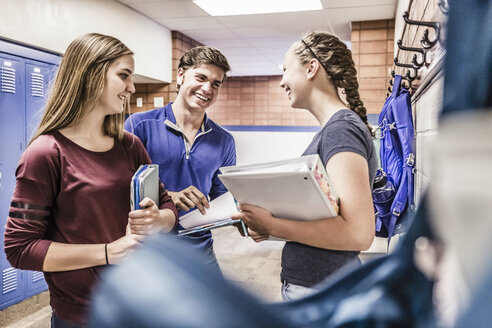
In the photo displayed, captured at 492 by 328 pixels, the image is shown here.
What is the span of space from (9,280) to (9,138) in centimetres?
128

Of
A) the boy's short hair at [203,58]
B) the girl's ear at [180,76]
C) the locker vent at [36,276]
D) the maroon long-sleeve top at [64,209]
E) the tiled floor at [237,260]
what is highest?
the boy's short hair at [203,58]

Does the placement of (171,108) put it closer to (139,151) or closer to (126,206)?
(139,151)

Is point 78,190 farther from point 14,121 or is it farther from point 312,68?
point 14,121

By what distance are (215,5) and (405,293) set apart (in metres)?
5.92

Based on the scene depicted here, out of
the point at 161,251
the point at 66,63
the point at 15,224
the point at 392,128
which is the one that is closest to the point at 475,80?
the point at 161,251

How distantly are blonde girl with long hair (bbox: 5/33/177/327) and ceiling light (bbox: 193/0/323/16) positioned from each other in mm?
4486

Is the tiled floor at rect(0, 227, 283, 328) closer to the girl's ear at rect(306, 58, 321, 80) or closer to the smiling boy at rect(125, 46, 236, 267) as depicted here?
the smiling boy at rect(125, 46, 236, 267)

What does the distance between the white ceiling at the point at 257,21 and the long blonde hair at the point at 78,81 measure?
176 inches

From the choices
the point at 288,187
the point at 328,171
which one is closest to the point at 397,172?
the point at 328,171

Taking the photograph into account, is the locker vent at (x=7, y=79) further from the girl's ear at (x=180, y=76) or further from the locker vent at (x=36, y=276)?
the girl's ear at (x=180, y=76)

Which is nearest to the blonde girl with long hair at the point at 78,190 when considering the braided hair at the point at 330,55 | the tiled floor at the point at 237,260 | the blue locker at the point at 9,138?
the braided hair at the point at 330,55

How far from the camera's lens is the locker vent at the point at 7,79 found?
11.2ft

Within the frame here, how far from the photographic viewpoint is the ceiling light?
547cm

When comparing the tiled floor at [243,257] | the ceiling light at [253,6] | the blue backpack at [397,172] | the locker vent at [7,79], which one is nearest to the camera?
the blue backpack at [397,172]
